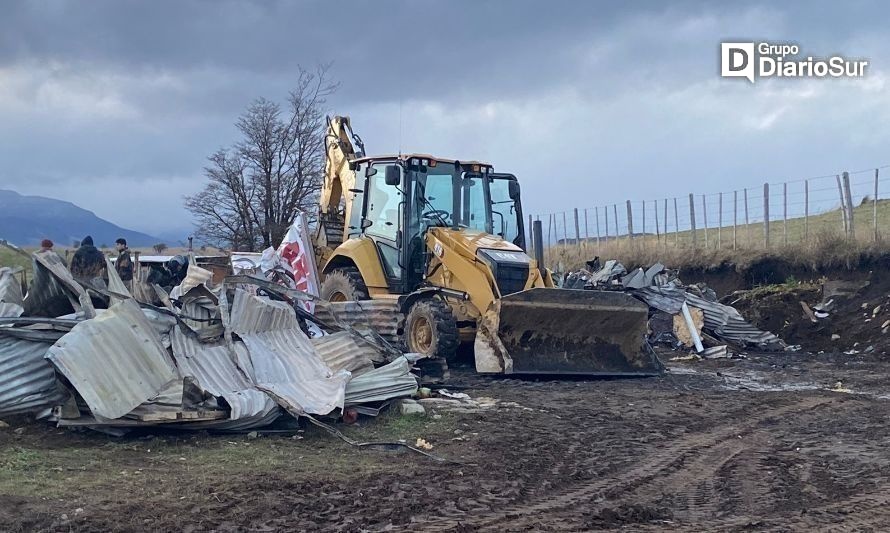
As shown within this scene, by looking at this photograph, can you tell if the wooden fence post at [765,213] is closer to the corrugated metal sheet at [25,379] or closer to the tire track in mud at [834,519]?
the tire track in mud at [834,519]

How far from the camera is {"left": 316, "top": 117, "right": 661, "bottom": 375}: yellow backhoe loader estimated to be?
1111cm

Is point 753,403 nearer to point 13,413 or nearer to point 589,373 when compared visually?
point 589,373

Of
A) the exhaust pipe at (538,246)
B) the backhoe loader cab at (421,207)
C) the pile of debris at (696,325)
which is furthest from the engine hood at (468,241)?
the pile of debris at (696,325)

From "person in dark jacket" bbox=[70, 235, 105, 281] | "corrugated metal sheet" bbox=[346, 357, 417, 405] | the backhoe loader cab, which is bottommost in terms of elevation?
"corrugated metal sheet" bbox=[346, 357, 417, 405]

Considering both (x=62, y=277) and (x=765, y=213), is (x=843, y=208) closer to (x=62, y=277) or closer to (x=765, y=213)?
(x=765, y=213)

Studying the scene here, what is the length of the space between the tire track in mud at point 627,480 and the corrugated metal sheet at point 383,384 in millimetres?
2609

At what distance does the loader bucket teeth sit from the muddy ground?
1859 millimetres

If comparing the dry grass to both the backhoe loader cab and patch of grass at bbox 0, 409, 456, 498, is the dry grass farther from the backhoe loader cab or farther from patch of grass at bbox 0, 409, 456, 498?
patch of grass at bbox 0, 409, 456, 498

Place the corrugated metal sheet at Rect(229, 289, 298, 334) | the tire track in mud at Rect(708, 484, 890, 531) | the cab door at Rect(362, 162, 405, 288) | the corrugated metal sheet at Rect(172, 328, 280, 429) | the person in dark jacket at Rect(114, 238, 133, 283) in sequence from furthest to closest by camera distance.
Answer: the person in dark jacket at Rect(114, 238, 133, 283) → the cab door at Rect(362, 162, 405, 288) → the corrugated metal sheet at Rect(229, 289, 298, 334) → the corrugated metal sheet at Rect(172, 328, 280, 429) → the tire track in mud at Rect(708, 484, 890, 531)

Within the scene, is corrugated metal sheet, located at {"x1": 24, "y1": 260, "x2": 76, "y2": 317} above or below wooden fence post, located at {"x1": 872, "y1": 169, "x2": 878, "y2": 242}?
below

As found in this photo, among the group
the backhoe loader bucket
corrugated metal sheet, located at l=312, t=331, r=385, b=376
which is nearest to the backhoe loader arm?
the backhoe loader bucket

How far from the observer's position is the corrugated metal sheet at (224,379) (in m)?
7.15

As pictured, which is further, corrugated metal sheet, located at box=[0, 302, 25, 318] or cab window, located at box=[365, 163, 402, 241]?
cab window, located at box=[365, 163, 402, 241]

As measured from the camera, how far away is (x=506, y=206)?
1324 centimetres
